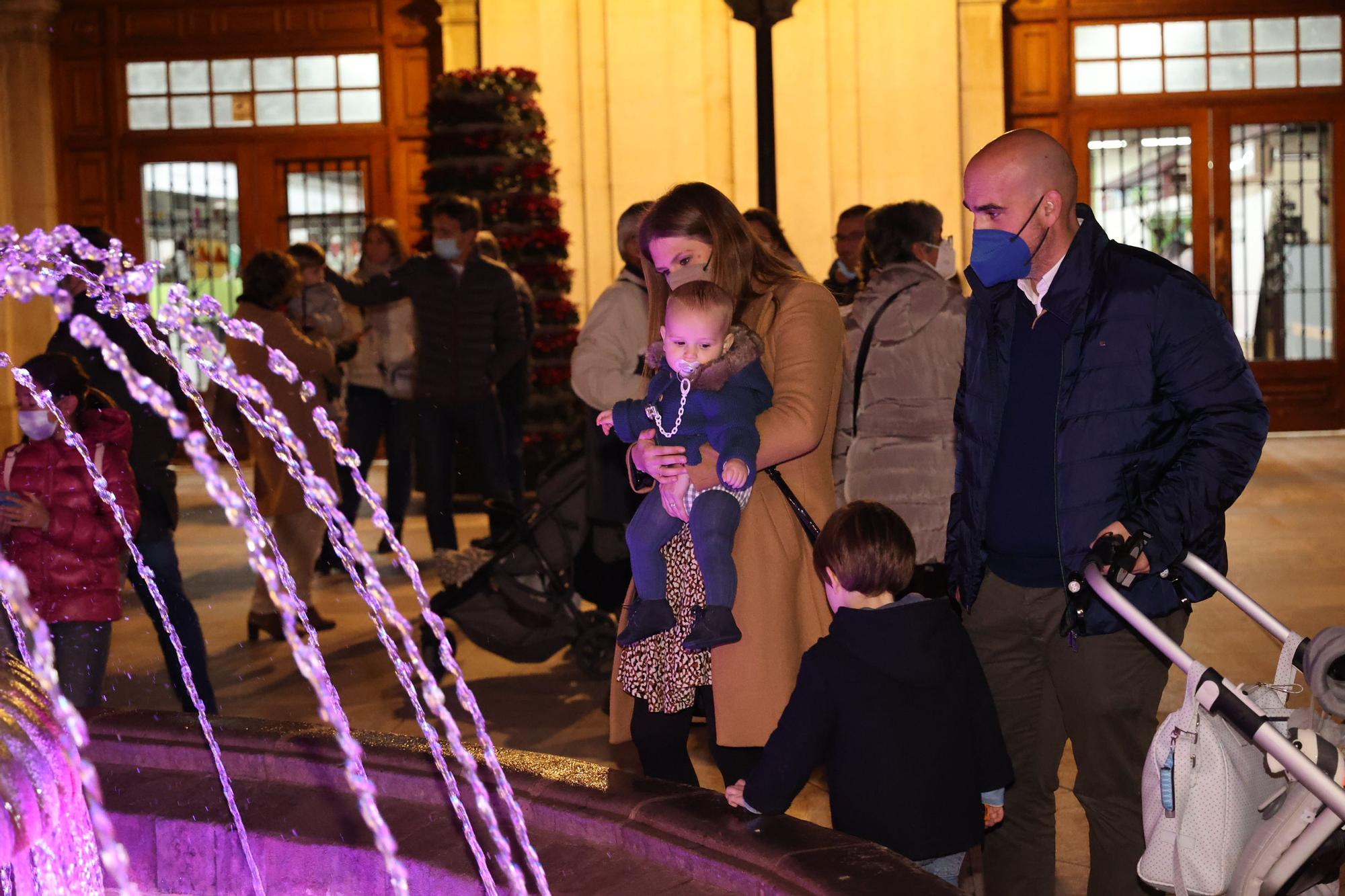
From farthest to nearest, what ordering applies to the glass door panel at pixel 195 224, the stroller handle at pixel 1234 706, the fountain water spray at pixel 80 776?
the glass door panel at pixel 195 224, the stroller handle at pixel 1234 706, the fountain water spray at pixel 80 776

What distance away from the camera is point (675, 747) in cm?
396

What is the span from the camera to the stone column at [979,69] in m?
14.0

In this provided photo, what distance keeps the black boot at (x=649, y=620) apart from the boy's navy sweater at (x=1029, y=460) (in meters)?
0.80

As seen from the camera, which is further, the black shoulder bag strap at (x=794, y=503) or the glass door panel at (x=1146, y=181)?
the glass door panel at (x=1146, y=181)

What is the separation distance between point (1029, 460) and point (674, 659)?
3.25ft

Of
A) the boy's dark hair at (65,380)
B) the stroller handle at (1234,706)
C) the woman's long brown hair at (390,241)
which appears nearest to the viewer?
the stroller handle at (1234,706)

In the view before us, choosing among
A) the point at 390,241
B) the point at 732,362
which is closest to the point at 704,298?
the point at 732,362

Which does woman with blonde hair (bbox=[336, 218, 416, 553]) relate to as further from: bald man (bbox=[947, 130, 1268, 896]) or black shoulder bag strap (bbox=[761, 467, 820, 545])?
bald man (bbox=[947, 130, 1268, 896])

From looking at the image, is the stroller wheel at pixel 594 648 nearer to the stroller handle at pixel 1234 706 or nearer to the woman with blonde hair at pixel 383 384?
the woman with blonde hair at pixel 383 384

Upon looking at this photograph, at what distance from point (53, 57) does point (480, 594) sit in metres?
10.7

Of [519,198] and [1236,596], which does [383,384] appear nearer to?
[519,198]

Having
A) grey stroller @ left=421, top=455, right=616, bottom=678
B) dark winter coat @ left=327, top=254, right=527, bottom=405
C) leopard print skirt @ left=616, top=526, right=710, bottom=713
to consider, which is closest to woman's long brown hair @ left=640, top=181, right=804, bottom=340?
leopard print skirt @ left=616, top=526, right=710, bottom=713

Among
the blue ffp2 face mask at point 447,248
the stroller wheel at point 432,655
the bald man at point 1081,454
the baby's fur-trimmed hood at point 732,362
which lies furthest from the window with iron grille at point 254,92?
the bald man at point 1081,454

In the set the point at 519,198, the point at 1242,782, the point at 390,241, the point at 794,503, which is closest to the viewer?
the point at 1242,782
